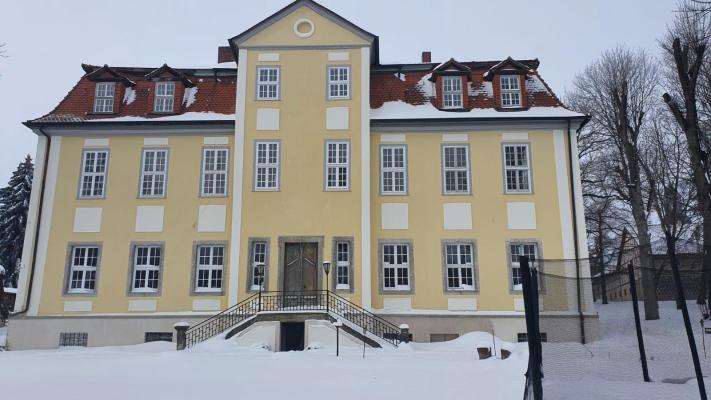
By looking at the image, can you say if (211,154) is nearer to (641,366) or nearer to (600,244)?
(641,366)

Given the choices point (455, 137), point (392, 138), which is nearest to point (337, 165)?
point (392, 138)

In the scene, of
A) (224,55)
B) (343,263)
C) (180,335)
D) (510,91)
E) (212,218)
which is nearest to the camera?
(180,335)

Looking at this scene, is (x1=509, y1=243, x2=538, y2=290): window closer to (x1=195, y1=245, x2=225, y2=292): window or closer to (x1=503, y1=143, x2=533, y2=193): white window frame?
(x1=503, y1=143, x2=533, y2=193): white window frame

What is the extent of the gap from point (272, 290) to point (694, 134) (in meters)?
13.4

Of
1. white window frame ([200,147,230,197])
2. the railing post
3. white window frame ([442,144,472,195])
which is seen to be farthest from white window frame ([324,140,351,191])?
the railing post

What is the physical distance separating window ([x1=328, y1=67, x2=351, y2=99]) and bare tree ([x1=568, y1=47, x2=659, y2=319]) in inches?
495

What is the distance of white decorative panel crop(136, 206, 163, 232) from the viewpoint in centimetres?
2203

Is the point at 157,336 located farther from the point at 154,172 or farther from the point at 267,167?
the point at 267,167

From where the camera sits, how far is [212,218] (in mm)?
22047

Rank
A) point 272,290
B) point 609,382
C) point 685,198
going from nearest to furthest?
point 609,382
point 272,290
point 685,198

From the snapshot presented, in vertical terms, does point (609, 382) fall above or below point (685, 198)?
below

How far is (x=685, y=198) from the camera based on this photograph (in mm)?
29938

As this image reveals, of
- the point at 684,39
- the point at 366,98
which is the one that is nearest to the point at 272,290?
the point at 366,98

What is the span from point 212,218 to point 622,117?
17.8 metres
